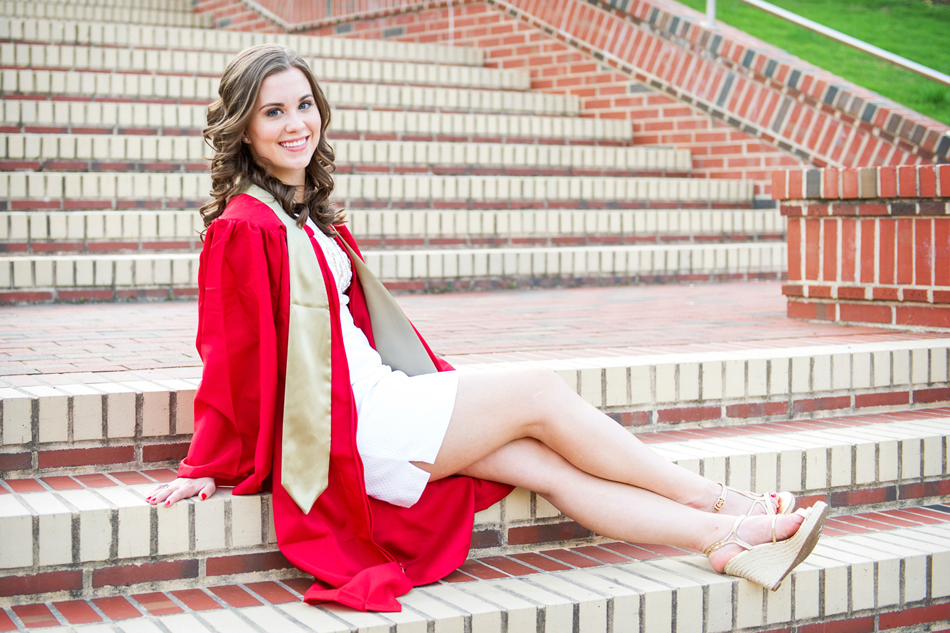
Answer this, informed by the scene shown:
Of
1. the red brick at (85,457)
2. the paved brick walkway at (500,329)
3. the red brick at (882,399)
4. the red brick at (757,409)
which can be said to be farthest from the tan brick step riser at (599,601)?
the paved brick walkway at (500,329)

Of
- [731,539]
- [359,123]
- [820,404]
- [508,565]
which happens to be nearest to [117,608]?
[508,565]

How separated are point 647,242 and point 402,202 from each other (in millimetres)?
1799

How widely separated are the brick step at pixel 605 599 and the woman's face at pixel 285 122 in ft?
3.64

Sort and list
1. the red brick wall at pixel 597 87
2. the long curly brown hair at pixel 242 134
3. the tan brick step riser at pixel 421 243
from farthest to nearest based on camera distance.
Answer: the red brick wall at pixel 597 87
the tan brick step riser at pixel 421 243
the long curly brown hair at pixel 242 134

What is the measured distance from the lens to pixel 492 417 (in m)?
2.52

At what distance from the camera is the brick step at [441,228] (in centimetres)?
551

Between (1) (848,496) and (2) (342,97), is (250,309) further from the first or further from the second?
(2) (342,97)

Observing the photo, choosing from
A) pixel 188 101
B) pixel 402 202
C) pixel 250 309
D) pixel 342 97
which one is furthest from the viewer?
pixel 342 97

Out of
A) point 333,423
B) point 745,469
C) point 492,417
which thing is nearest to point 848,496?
point 745,469

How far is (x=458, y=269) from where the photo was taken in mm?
5996

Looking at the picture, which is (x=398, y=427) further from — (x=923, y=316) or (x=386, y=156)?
(x=386, y=156)

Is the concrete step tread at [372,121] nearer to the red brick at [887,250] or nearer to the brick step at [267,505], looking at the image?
the red brick at [887,250]

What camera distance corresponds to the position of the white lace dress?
8.02 ft

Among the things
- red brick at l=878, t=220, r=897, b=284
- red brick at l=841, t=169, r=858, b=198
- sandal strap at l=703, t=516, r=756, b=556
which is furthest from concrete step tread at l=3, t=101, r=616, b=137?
sandal strap at l=703, t=516, r=756, b=556
